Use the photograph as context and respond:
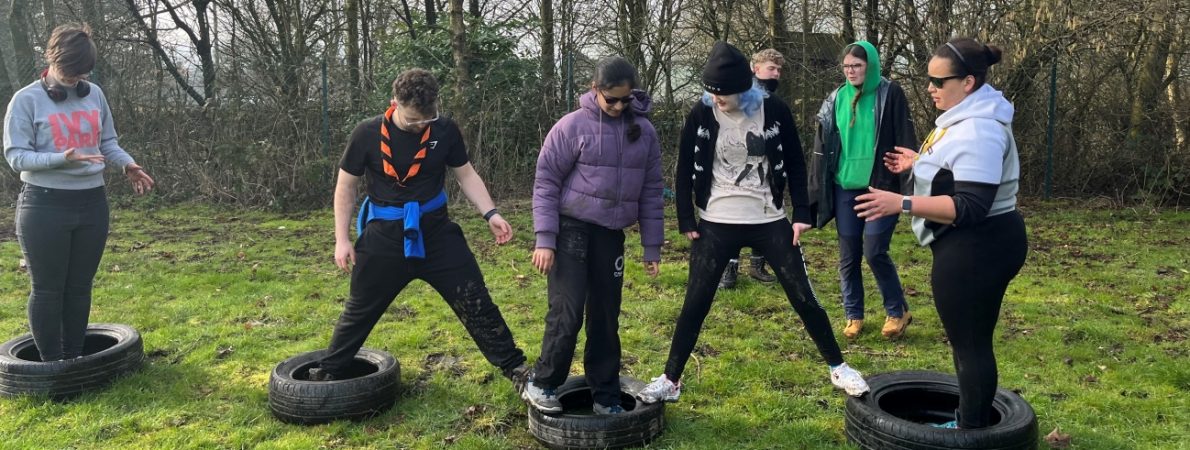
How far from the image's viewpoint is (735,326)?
211 inches

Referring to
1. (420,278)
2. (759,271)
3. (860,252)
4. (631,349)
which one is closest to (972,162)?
(860,252)

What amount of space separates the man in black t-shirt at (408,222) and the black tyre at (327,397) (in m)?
0.21

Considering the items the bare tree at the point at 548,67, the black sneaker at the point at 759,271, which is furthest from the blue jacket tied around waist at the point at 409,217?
the bare tree at the point at 548,67

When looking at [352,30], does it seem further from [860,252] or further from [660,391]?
[660,391]

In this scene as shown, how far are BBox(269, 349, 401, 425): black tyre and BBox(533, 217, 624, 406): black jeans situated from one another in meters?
0.83

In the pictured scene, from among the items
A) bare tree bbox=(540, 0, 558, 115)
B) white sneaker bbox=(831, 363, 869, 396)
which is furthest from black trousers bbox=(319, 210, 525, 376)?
bare tree bbox=(540, 0, 558, 115)

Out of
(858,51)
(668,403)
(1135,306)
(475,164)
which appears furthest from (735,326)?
(475,164)

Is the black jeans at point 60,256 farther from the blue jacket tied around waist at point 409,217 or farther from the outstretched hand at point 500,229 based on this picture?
the outstretched hand at point 500,229

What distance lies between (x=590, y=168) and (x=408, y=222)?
878 millimetres

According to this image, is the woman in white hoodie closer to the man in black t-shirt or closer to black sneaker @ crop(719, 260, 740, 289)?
the man in black t-shirt

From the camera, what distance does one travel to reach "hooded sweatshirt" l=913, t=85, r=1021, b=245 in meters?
2.71

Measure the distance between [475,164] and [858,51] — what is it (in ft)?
22.8

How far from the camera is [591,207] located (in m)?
3.41

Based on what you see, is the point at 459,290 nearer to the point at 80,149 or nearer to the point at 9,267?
the point at 80,149
